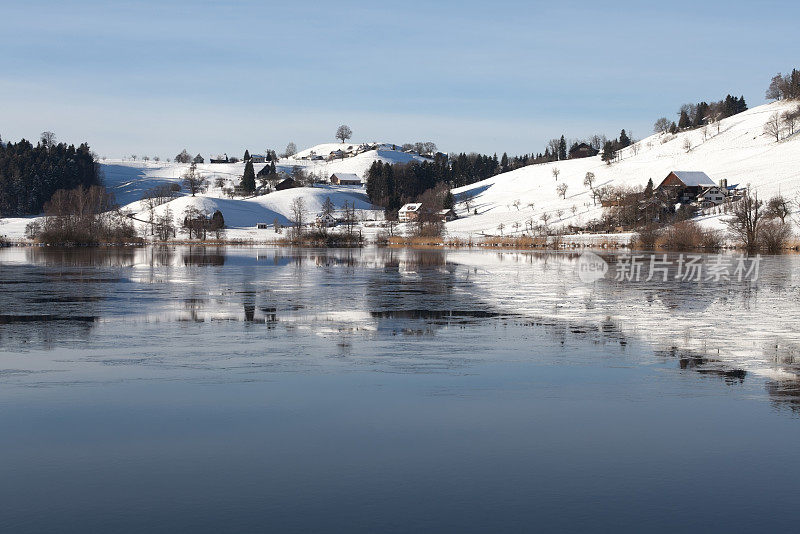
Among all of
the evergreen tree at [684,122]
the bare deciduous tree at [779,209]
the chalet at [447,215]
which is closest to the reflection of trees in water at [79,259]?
the bare deciduous tree at [779,209]

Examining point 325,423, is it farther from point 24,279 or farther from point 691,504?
point 24,279

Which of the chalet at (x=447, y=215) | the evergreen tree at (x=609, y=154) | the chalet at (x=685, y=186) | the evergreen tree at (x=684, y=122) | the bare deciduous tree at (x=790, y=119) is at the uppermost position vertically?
the evergreen tree at (x=684, y=122)

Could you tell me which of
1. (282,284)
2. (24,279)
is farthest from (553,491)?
(24,279)

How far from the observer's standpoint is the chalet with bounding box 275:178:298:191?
17300 cm

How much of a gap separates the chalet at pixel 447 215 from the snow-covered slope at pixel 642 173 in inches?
76.9

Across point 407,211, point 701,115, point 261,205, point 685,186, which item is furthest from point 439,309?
point 701,115

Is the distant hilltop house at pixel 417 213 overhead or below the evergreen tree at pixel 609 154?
below

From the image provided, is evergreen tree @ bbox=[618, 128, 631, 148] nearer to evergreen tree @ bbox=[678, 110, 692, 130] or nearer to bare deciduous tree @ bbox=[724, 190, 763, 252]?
evergreen tree @ bbox=[678, 110, 692, 130]

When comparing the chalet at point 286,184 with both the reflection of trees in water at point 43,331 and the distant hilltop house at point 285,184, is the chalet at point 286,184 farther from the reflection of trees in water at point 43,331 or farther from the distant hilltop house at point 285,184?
the reflection of trees in water at point 43,331

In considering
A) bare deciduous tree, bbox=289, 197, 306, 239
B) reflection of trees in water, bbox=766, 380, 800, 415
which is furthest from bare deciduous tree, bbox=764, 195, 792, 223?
reflection of trees in water, bbox=766, 380, 800, 415

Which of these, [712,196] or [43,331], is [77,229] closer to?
[43,331]

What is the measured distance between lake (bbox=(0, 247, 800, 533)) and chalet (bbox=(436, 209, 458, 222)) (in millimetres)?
116874

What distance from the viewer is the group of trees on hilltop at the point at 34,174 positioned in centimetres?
14762

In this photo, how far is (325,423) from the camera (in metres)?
9.03
